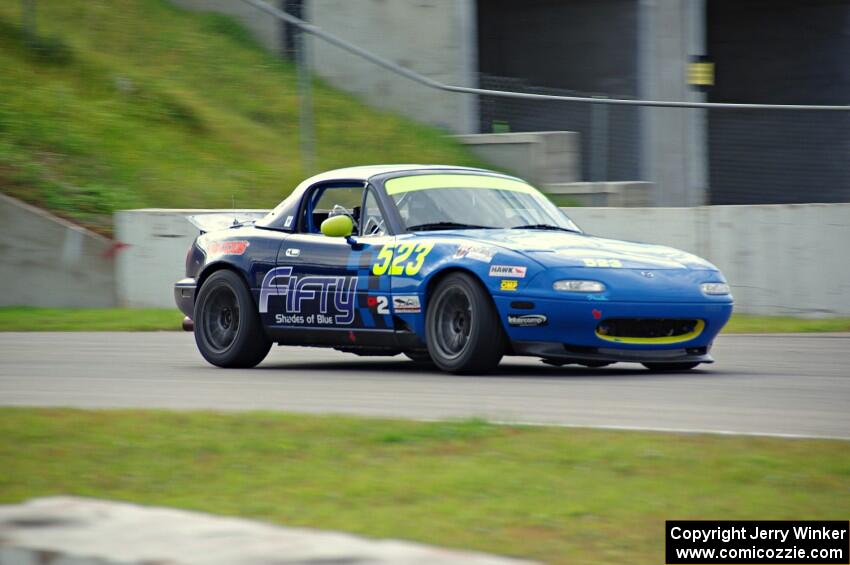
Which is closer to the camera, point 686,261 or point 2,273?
point 686,261

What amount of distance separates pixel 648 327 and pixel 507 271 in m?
0.96

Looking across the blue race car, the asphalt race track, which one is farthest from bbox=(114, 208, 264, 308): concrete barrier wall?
the blue race car

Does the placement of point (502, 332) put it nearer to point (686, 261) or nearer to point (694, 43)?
point (686, 261)

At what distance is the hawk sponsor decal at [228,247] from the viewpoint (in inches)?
433

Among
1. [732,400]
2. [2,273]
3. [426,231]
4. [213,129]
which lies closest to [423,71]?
[213,129]

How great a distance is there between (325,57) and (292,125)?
1597 mm

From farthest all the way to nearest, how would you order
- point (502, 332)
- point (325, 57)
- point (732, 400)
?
point (325, 57) < point (502, 332) < point (732, 400)

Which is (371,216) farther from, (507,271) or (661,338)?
(661,338)

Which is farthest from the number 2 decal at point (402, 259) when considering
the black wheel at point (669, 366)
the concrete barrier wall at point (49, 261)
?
the concrete barrier wall at point (49, 261)

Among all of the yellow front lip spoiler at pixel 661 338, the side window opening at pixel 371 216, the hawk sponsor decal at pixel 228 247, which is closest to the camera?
the yellow front lip spoiler at pixel 661 338

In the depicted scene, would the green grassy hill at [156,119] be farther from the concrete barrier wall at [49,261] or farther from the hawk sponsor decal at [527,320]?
the hawk sponsor decal at [527,320]

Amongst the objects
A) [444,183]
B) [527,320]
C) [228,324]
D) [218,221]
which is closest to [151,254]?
[218,221]

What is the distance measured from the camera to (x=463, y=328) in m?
9.53

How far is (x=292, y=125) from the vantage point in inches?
958
